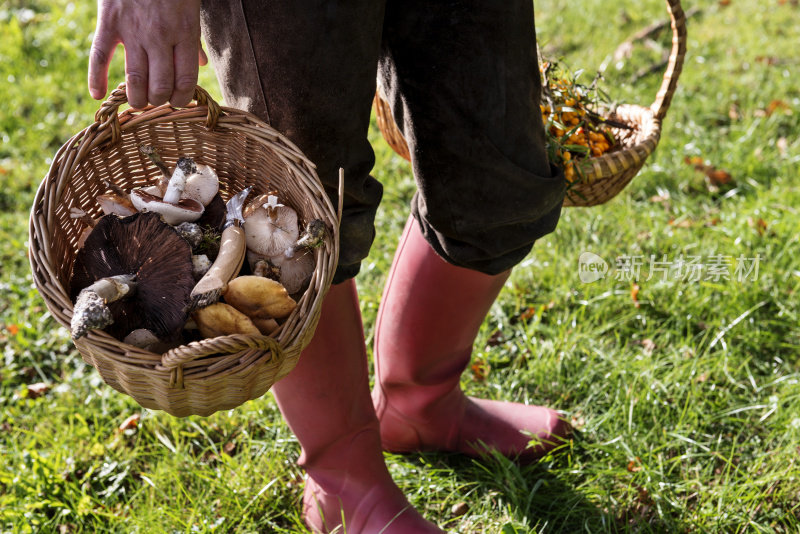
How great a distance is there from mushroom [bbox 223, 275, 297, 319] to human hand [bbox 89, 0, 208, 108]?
0.34 meters

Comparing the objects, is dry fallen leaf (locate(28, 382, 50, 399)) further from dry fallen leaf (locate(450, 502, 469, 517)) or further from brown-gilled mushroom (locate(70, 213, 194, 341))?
dry fallen leaf (locate(450, 502, 469, 517))

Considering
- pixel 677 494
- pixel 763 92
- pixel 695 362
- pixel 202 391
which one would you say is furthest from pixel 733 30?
pixel 202 391

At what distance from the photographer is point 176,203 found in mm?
1311

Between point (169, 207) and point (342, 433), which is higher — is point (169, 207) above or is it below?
above

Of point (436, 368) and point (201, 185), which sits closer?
point (201, 185)

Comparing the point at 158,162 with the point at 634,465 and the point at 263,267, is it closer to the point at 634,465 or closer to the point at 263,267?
the point at 263,267

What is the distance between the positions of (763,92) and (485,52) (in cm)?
260

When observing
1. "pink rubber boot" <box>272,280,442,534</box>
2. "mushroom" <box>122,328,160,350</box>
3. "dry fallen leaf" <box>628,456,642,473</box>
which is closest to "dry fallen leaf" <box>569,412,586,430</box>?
"dry fallen leaf" <box>628,456,642,473</box>

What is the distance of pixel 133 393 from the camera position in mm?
1138

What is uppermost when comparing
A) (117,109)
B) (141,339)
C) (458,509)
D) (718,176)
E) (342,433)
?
(117,109)

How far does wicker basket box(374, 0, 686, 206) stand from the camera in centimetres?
180

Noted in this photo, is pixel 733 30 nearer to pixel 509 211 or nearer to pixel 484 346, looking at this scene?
pixel 484 346

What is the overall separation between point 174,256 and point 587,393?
1399 mm

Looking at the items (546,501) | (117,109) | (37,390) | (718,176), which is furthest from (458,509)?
(718,176)
